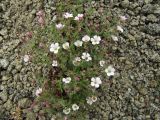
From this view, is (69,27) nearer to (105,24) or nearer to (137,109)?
(105,24)

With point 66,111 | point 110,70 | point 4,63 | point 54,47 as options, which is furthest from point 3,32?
point 110,70

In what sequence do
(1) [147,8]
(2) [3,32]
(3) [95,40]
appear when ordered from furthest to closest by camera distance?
1. (2) [3,32]
2. (1) [147,8]
3. (3) [95,40]

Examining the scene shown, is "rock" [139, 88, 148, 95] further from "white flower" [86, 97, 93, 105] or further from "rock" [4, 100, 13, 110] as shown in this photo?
"rock" [4, 100, 13, 110]

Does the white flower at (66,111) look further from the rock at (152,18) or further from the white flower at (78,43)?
the rock at (152,18)

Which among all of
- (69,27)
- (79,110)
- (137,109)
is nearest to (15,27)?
(69,27)

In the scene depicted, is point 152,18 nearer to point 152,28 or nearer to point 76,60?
point 152,28

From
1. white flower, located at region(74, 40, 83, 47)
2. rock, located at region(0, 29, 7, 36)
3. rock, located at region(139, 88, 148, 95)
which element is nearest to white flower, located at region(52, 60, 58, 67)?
white flower, located at region(74, 40, 83, 47)

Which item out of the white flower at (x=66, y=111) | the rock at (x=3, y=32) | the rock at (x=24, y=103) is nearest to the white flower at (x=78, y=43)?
the white flower at (x=66, y=111)
